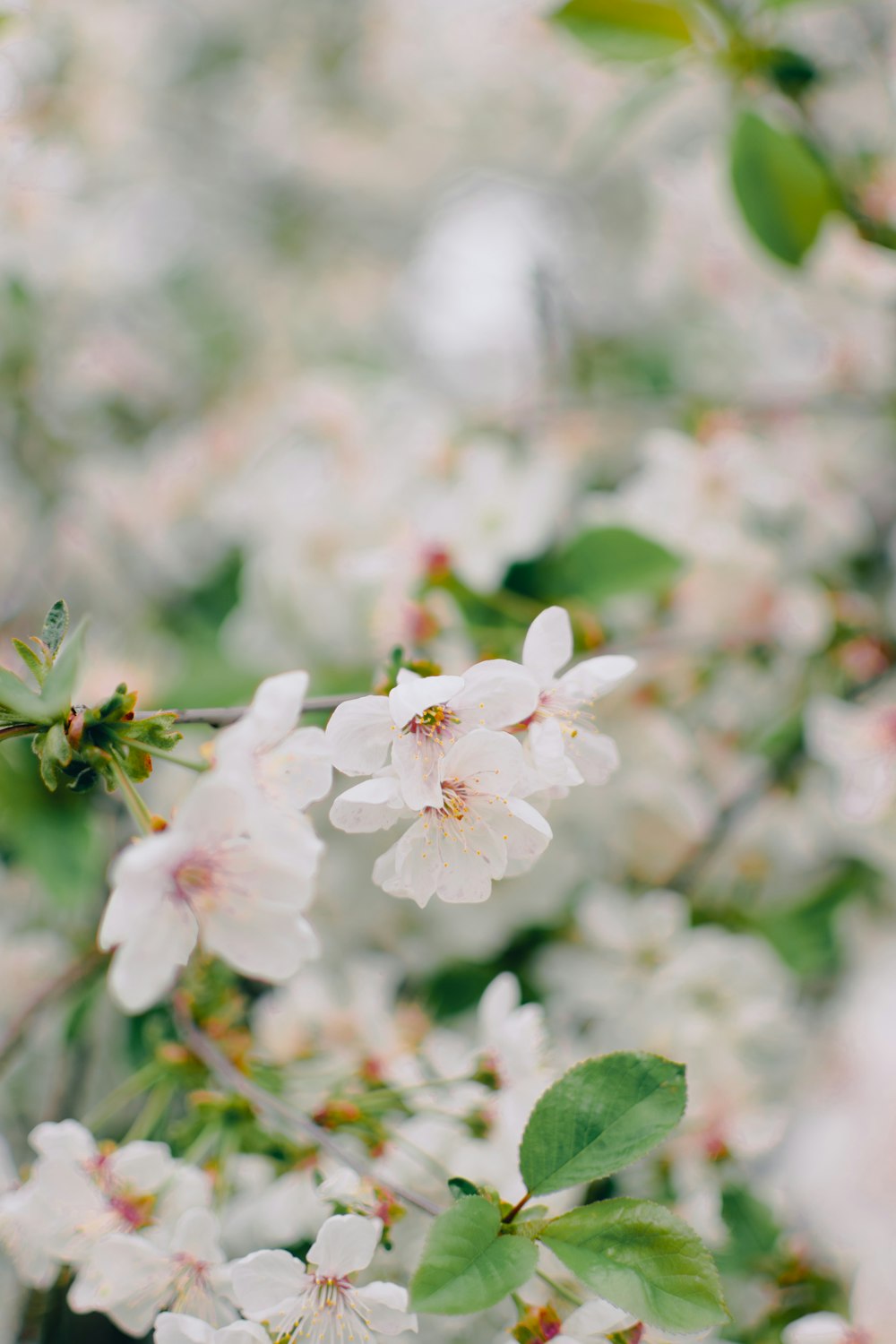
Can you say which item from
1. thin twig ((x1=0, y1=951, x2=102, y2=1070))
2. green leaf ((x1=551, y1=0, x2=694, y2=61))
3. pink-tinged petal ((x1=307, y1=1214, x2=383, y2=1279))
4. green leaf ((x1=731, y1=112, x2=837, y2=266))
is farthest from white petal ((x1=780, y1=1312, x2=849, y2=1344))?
green leaf ((x1=551, y1=0, x2=694, y2=61))

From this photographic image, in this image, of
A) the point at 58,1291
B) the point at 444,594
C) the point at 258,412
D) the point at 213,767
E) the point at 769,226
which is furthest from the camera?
the point at 258,412

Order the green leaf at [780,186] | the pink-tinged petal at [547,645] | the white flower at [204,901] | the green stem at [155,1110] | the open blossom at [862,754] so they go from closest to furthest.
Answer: the white flower at [204,901] → the pink-tinged petal at [547,645] → the green stem at [155,1110] → the open blossom at [862,754] → the green leaf at [780,186]

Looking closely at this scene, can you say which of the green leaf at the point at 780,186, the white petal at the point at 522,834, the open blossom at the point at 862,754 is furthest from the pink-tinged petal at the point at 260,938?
the green leaf at the point at 780,186

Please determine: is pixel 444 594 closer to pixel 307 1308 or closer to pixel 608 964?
pixel 608 964

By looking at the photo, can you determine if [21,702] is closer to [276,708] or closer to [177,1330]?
[276,708]

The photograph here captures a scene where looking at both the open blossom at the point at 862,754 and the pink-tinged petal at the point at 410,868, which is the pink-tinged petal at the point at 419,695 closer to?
the pink-tinged petal at the point at 410,868

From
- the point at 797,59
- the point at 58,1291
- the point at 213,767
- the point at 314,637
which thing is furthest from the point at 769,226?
the point at 58,1291

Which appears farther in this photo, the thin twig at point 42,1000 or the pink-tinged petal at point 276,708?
the thin twig at point 42,1000
